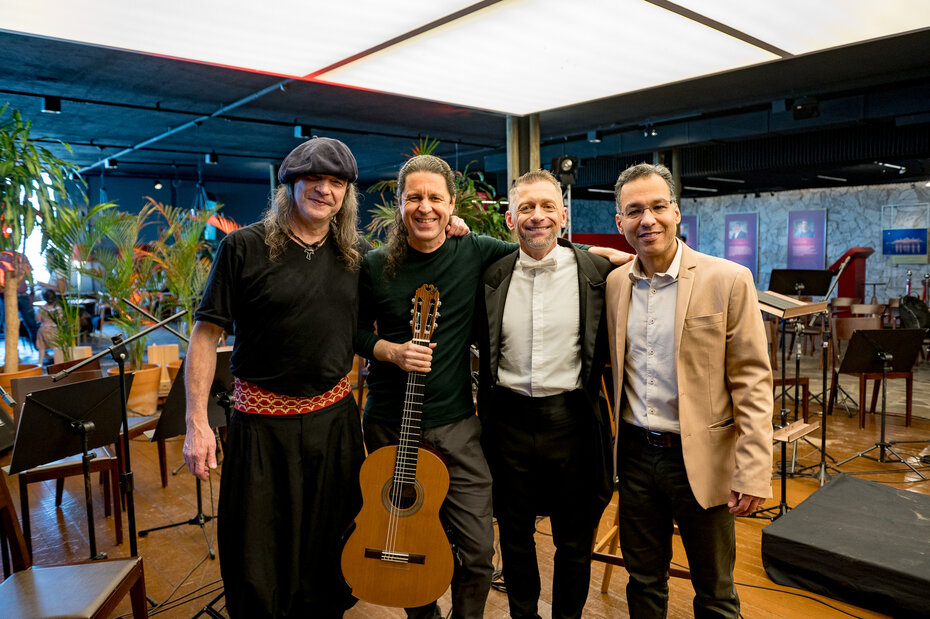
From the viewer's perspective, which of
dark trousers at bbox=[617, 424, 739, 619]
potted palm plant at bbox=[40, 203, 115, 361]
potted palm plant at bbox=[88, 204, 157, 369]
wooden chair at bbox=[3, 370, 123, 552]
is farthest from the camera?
potted palm plant at bbox=[88, 204, 157, 369]

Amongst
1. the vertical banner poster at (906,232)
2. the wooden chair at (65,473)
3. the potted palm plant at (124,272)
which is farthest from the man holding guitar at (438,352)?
the vertical banner poster at (906,232)

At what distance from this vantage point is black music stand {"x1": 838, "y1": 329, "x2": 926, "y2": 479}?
4793mm

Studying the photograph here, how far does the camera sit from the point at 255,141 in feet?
40.6

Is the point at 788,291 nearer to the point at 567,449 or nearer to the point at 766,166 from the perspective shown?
the point at 766,166

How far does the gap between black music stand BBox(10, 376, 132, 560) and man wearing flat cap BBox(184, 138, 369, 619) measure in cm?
122

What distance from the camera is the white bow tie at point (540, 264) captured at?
2180mm

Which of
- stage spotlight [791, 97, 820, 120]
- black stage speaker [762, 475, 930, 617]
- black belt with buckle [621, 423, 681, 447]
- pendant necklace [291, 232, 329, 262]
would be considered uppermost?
stage spotlight [791, 97, 820, 120]

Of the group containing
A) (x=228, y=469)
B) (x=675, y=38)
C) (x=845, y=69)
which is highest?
(x=845, y=69)

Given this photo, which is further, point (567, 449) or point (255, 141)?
point (255, 141)

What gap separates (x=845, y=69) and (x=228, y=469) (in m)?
8.64

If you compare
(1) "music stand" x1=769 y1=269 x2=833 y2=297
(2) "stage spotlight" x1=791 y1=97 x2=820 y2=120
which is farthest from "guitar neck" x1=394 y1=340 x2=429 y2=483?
(2) "stage spotlight" x1=791 y1=97 x2=820 y2=120

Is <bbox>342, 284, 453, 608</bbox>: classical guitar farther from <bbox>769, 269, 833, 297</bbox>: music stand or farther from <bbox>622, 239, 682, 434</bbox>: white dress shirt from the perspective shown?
<bbox>769, 269, 833, 297</bbox>: music stand

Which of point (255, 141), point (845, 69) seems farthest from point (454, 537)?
point (255, 141)

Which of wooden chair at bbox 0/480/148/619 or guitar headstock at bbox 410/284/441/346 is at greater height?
guitar headstock at bbox 410/284/441/346
